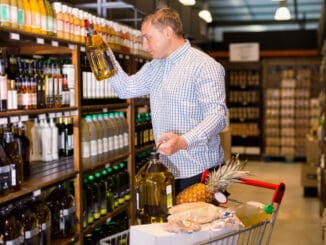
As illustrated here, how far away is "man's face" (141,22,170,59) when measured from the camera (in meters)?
2.59

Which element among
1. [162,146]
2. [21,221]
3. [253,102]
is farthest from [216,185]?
[253,102]

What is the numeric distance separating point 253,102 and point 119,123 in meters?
7.58

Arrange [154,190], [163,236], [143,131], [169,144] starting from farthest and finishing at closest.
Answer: [143,131] → [154,190] → [169,144] → [163,236]

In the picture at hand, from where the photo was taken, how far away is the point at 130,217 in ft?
16.6

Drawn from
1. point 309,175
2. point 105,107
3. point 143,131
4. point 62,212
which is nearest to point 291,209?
point 309,175

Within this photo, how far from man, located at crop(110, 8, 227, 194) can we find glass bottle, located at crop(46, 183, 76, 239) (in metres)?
1.31

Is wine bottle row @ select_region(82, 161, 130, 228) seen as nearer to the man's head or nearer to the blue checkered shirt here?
the blue checkered shirt

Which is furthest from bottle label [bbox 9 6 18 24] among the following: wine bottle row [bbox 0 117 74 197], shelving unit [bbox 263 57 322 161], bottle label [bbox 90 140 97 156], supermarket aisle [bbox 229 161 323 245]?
shelving unit [bbox 263 57 322 161]

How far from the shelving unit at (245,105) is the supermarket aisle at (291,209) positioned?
63.4 inches

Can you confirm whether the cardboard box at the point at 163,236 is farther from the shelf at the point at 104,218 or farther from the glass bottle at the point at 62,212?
the shelf at the point at 104,218

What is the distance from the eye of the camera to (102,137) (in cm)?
462

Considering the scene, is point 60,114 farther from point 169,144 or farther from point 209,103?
point 169,144

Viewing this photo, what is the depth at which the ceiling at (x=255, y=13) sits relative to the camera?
40.1ft

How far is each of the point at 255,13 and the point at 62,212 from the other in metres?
11.2
